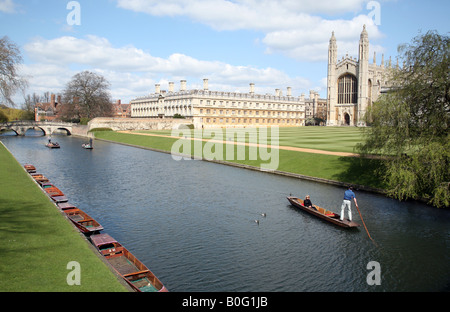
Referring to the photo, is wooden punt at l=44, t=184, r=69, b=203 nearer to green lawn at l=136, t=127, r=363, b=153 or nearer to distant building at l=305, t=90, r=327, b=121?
green lawn at l=136, t=127, r=363, b=153

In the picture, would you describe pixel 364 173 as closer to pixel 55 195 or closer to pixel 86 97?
pixel 55 195

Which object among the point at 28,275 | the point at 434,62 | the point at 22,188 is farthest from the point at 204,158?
the point at 28,275

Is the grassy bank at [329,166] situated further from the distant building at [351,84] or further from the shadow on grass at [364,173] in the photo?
the distant building at [351,84]

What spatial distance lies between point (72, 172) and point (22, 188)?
13.1 m

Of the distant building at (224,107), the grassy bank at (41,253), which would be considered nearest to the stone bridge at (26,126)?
the distant building at (224,107)

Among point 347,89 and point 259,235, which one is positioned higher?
point 347,89

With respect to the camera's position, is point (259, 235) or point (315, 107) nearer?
point (259, 235)

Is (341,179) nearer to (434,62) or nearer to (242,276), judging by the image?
(434,62)

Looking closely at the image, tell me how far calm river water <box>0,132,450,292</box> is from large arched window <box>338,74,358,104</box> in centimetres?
9256

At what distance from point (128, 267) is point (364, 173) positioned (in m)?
22.1

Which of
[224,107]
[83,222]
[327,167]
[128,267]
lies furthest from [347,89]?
[128,267]

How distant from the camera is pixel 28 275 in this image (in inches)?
395

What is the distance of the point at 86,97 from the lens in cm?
9031

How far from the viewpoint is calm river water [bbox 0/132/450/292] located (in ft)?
42.7
